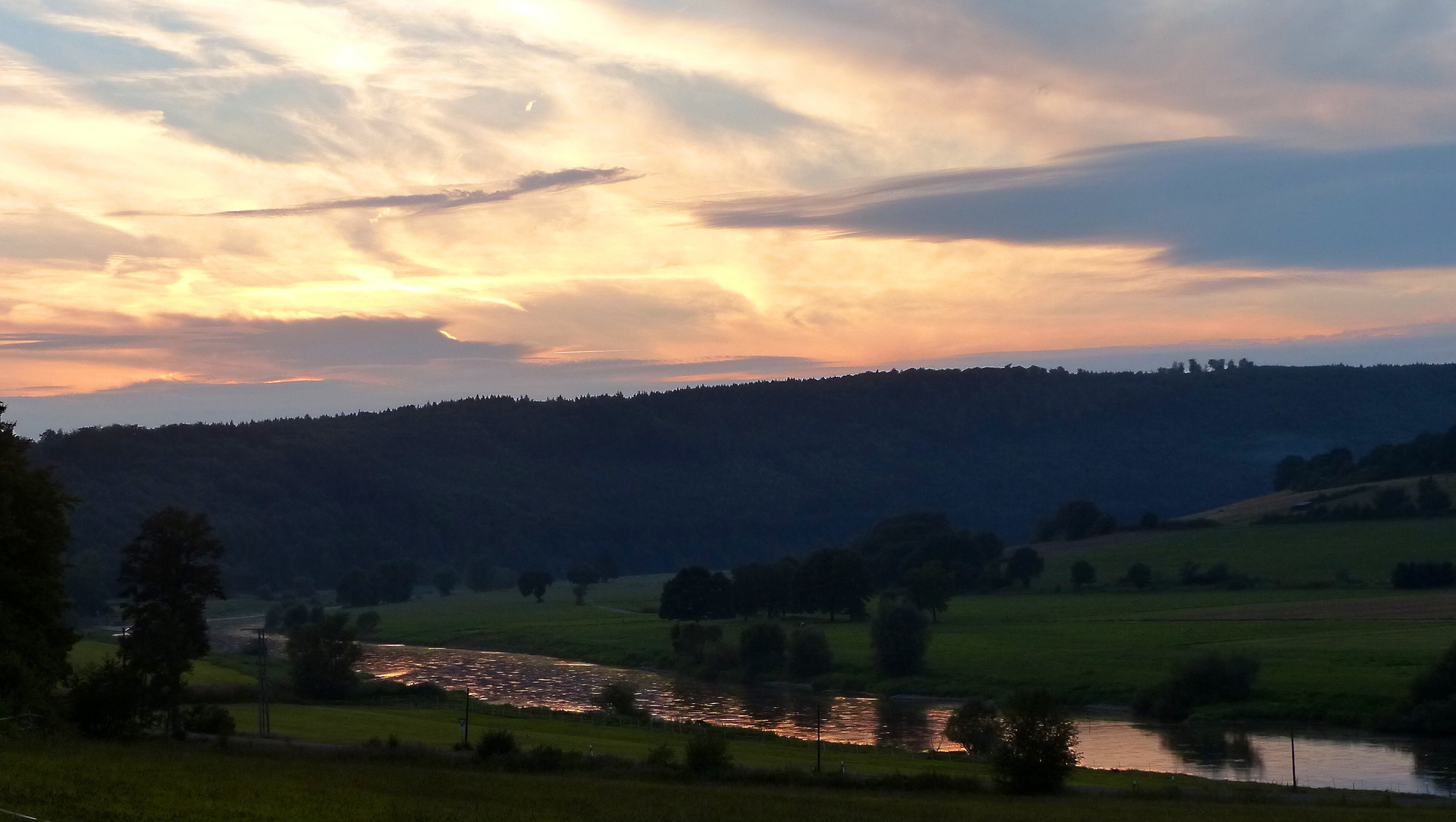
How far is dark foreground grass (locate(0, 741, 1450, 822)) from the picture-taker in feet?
63.6

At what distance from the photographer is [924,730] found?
57.3 m

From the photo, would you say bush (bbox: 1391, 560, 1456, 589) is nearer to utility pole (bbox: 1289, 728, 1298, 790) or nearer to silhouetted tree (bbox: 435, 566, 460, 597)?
utility pole (bbox: 1289, 728, 1298, 790)

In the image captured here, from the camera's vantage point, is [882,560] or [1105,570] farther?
[882,560]

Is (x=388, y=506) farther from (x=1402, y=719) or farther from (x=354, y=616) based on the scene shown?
(x=1402, y=719)

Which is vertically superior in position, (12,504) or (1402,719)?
(12,504)

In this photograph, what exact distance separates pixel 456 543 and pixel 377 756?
6221 inches

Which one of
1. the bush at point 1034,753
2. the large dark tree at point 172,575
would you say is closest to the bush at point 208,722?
the large dark tree at point 172,575

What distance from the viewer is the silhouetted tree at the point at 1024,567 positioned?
113 m

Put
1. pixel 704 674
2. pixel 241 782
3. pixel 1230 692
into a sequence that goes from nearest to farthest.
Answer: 1. pixel 241 782
2. pixel 1230 692
3. pixel 704 674

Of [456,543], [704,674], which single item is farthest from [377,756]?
[456,543]

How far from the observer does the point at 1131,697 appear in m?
62.2

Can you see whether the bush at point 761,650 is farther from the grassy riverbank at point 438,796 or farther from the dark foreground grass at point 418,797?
the dark foreground grass at point 418,797

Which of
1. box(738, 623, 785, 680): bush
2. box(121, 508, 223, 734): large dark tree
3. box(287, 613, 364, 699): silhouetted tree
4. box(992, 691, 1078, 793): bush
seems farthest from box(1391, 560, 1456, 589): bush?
box(121, 508, 223, 734): large dark tree

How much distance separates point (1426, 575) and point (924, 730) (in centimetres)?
4822
